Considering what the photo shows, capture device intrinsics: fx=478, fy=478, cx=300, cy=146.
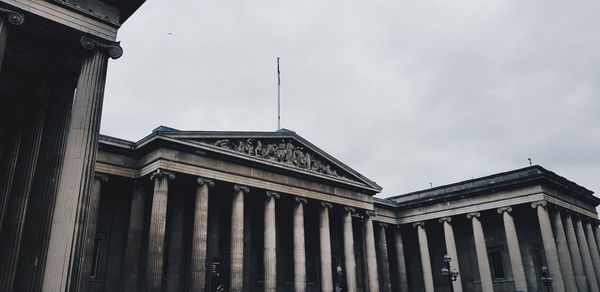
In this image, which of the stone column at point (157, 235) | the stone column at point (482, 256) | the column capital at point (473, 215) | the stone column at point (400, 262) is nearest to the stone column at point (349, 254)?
the stone column at point (400, 262)

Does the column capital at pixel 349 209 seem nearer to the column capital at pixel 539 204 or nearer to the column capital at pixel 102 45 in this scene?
the column capital at pixel 539 204

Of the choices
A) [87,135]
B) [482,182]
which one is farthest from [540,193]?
[87,135]

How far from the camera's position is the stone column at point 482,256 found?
38.3m

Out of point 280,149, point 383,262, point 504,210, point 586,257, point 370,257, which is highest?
point 280,149

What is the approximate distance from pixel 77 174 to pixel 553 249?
33551 mm

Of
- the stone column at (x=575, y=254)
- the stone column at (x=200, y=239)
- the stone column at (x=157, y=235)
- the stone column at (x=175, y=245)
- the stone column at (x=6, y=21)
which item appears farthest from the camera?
the stone column at (x=575, y=254)

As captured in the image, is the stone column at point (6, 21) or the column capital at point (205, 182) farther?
the column capital at point (205, 182)

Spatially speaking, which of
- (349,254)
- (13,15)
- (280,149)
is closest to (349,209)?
(349,254)

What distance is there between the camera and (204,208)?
92.9ft

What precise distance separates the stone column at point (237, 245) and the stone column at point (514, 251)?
21242 mm

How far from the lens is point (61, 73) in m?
17.3

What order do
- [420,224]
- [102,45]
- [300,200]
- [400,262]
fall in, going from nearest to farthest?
[102,45] < [300,200] < [400,262] < [420,224]

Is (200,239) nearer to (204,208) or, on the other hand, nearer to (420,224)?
(204,208)

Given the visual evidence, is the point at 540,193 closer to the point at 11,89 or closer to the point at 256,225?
the point at 256,225
